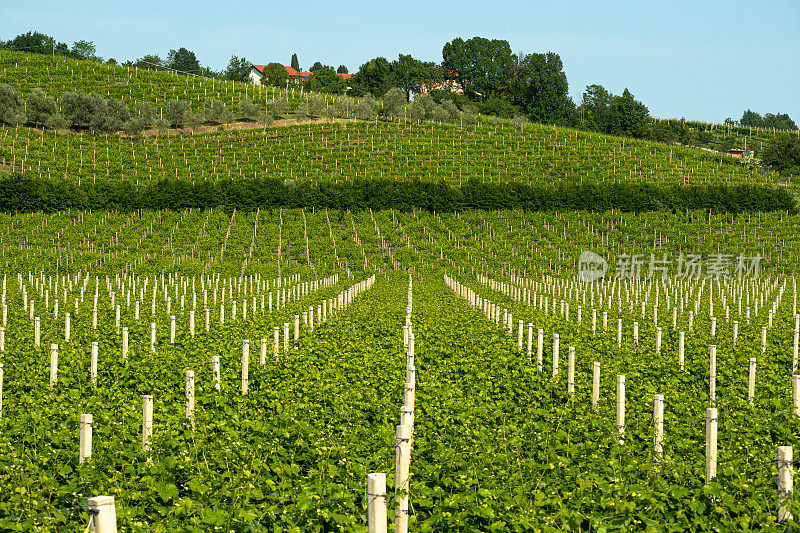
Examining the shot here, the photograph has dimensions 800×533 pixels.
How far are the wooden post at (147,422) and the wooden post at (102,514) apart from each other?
389 centimetres

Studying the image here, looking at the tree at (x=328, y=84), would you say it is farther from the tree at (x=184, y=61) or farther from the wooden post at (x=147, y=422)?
the wooden post at (x=147, y=422)

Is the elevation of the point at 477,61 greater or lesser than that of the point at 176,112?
greater

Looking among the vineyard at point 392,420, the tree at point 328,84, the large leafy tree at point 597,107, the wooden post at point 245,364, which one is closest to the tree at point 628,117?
the large leafy tree at point 597,107

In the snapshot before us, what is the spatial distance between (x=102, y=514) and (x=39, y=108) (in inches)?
3636

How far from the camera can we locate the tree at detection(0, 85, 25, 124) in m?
82.7

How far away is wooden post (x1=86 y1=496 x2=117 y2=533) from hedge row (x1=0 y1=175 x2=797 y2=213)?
5695 cm

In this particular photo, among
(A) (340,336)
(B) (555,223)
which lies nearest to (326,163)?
(B) (555,223)

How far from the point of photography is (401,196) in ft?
202

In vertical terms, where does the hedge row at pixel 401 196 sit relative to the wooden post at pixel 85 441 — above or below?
above

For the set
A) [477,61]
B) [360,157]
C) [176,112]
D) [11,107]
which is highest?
[477,61]

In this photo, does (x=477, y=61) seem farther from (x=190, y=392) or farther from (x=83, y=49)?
(x=190, y=392)

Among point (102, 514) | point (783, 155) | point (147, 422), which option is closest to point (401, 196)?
point (147, 422)

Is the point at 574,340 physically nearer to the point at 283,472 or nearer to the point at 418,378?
the point at 418,378

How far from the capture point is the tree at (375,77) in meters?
145
